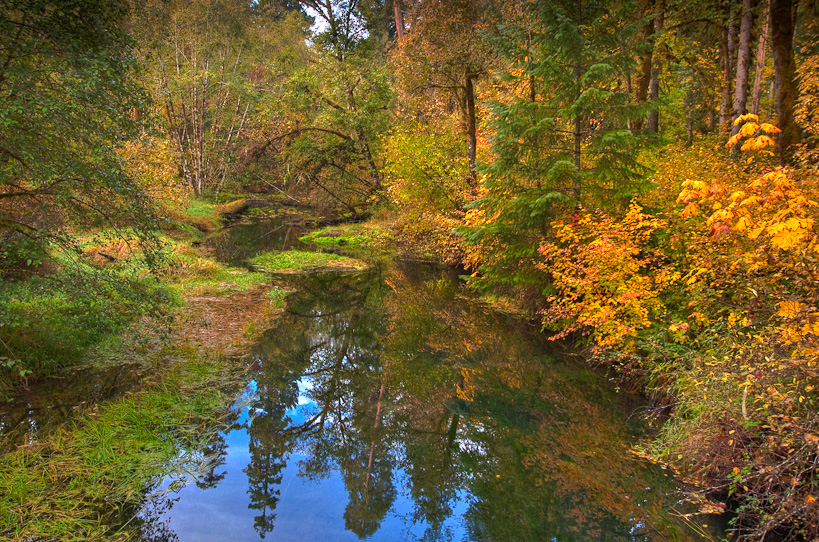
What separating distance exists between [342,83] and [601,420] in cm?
1975

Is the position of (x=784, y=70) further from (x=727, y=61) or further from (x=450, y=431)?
(x=450, y=431)

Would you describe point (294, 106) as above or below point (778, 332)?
above

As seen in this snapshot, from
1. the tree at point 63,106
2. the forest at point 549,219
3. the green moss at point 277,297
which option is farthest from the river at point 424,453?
the tree at point 63,106

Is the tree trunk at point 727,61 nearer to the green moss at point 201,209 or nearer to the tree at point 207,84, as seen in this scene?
the green moss at point 201,209

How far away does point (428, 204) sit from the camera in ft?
53.8

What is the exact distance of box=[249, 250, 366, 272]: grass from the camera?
52.3ft

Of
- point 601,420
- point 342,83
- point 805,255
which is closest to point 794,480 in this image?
point 805,255

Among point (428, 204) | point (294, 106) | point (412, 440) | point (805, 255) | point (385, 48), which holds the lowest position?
point (412, 440)

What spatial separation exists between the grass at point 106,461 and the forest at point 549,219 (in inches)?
1.6

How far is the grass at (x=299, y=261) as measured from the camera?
15945 mm

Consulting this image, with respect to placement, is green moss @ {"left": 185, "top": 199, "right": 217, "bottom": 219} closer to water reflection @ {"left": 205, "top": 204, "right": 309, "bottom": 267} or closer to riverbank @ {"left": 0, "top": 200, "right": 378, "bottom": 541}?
water reflection @ {"left": 205, "top": 204, "right": 309, "bottom": 267}

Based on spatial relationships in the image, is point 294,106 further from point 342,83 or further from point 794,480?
point 794,480

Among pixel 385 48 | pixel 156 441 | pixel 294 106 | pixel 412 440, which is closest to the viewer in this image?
pixel 156 441

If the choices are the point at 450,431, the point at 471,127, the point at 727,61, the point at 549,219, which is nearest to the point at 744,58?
the point at 727,61
